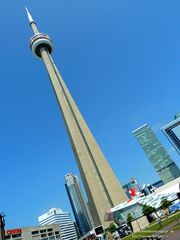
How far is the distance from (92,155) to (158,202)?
39999 millimetres

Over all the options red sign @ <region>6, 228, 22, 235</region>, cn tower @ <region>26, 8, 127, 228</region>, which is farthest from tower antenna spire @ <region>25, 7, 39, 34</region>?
red sign @ <region>6, 228, 22, 235</region>

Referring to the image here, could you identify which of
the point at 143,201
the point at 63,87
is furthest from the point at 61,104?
the point at 143,201

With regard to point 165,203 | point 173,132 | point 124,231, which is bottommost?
point 124,231

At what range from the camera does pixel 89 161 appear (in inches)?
3580

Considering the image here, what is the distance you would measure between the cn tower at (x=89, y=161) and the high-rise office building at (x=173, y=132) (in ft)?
365

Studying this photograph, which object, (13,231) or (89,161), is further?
(13,231)

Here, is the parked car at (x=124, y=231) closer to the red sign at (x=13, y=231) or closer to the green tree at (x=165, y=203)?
the green tree at (x=165, y=203)

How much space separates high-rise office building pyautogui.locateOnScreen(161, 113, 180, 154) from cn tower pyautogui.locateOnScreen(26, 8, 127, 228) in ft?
365

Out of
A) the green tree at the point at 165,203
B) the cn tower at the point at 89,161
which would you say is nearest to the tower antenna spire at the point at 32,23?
the cn tower at the point at 89,161

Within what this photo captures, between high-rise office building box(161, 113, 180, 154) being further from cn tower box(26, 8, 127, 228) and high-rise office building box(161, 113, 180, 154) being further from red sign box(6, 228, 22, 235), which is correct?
Answer: red sign box(6, 228, 22, 235)

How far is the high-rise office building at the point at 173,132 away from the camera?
18950cm

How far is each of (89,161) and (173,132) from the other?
119786mm

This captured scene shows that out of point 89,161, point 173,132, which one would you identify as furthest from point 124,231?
point 173,132

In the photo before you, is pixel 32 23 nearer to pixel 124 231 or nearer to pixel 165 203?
pixel 124 231
